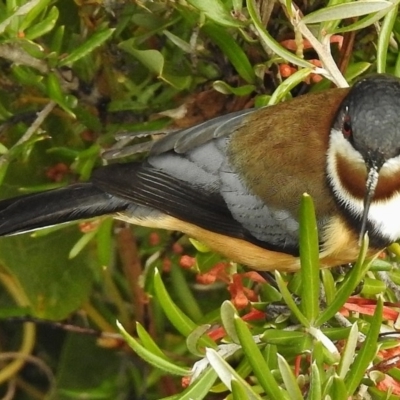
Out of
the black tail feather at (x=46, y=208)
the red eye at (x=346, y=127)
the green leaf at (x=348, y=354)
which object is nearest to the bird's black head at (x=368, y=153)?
the red eye at (x=346, y=127)

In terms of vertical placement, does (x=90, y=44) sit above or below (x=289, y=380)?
above

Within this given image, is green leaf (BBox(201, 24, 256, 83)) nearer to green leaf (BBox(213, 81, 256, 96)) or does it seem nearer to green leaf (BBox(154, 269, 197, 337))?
green leaf (BBox(213, 81, 256, 96))

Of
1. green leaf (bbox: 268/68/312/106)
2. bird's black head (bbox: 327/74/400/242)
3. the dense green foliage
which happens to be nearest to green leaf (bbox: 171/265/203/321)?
the dense green foliage

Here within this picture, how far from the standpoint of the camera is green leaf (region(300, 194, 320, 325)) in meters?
1.25

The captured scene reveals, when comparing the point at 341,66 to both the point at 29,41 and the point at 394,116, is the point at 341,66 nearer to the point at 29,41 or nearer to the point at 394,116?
the point at 394,116

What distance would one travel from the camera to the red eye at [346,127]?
1.61 metres

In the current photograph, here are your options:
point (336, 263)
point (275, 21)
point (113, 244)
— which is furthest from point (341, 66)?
point (113, 244)

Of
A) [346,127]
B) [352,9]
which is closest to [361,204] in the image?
[346,127]

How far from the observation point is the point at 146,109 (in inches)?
71.8

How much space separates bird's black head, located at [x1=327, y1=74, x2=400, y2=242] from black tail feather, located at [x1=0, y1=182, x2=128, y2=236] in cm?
49

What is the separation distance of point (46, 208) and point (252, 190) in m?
0.40

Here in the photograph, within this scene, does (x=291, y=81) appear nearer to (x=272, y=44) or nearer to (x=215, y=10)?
(x=272, y=44)

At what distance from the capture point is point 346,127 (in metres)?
1.63

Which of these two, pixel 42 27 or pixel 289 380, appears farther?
pixel 42 27
